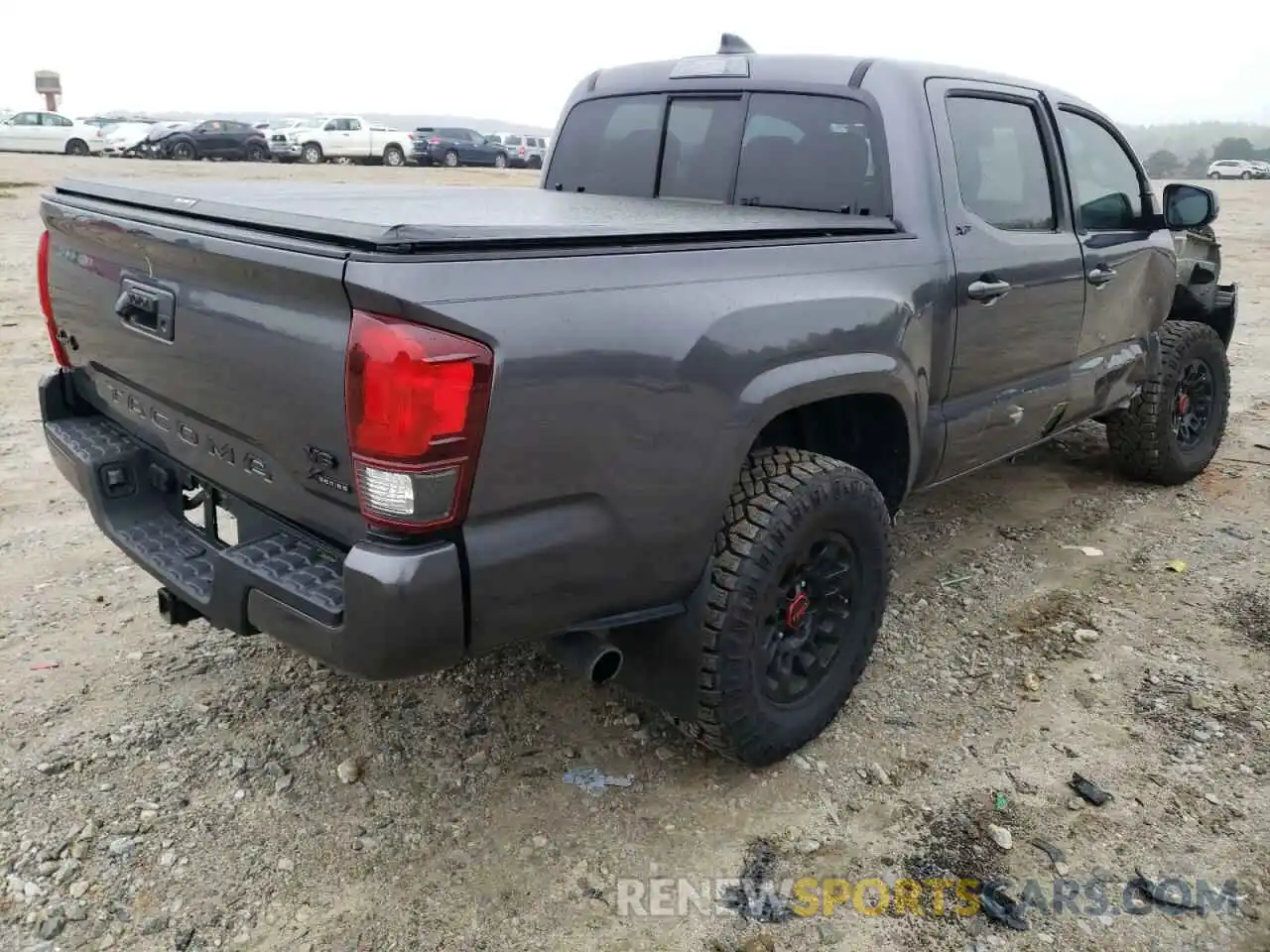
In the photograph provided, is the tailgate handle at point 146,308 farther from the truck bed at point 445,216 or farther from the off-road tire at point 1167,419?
the off-road tire at point 1167,419

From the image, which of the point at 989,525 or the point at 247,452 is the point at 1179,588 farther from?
the point at 247,452

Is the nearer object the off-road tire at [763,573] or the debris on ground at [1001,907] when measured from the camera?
the debris on ground at [1001,907]

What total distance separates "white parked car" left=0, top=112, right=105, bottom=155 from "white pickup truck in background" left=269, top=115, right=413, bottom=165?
5.91 m

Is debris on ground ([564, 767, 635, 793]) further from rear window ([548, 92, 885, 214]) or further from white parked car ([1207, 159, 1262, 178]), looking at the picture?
white parked car ([1207, 159, 1262, 178])

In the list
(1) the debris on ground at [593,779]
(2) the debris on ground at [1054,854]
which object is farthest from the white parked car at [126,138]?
(2) the debris on ground at [1054,854]

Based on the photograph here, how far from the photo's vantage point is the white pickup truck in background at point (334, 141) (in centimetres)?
3183

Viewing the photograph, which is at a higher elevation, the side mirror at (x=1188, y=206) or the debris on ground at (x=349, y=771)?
the side mirror at (x=1188, y=206)

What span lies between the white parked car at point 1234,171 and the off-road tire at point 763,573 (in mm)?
60258

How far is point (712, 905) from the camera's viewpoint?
2.42 metres

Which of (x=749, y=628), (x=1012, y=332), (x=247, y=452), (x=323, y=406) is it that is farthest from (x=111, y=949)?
(x=1012, y=332)

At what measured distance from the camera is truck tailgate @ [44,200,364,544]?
2061 millimetres

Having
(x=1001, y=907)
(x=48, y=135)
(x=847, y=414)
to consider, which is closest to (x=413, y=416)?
(x=847, y=414)

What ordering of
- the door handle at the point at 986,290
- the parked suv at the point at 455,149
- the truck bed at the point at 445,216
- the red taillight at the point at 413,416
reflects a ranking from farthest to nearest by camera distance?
the parked suv at the point at 455,149 → the door handle at the point at 986,290 → the truck bed at the point at 445,216 → the red taillight at the point at 413,416

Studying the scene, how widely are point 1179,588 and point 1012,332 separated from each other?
1.41 metres
